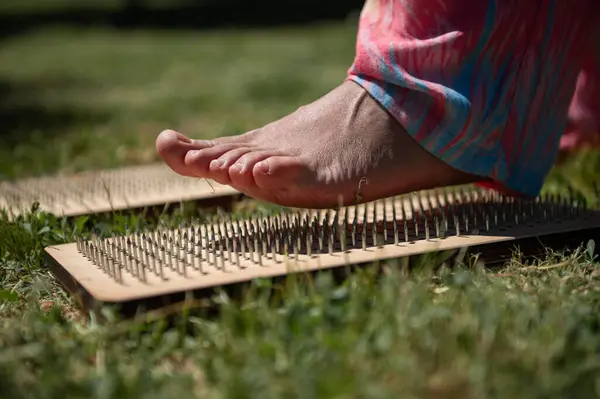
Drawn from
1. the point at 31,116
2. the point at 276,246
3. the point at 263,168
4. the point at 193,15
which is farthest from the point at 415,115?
the point at 193,15

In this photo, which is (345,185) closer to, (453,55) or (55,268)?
(453,55)

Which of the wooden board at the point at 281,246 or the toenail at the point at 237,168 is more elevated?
the toenail at the point at 237,168

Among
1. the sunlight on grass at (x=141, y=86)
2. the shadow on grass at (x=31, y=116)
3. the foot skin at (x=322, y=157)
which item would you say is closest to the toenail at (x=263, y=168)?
the foot skin at (x=322, y=157)

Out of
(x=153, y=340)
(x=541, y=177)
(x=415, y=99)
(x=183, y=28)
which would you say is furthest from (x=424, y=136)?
(x=183, y=28)

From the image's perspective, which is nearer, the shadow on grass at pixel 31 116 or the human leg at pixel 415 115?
the human leg at pixel 415 115

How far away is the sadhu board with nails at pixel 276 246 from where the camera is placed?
5.60ft

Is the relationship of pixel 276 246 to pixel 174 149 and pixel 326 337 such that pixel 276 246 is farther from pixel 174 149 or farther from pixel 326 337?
pixel 326 337

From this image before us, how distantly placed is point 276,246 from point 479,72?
0.75 meters

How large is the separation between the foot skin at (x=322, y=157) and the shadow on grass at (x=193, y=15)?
10.9 m

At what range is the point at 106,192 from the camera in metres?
2.81

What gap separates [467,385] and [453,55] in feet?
3.83

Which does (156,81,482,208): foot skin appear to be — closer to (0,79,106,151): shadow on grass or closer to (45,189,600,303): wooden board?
(45,189,600,303): wooden board

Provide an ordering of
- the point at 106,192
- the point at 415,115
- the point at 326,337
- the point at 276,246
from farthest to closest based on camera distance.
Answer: the point at 106,192, the point at 415,115, the point at 276,246, the point at 326,337

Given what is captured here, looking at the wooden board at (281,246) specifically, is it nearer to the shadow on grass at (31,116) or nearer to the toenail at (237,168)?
the toenail at (237,168)
